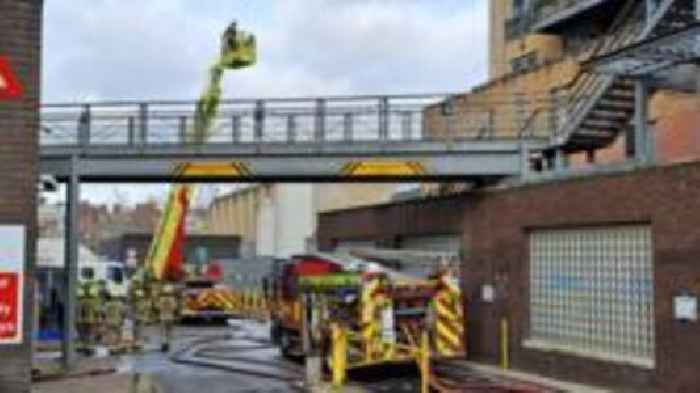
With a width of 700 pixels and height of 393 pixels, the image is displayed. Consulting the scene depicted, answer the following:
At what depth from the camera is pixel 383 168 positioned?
30.8 meters

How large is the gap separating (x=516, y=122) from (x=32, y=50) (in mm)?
23313

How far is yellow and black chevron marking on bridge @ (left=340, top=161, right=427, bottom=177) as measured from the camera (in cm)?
3070

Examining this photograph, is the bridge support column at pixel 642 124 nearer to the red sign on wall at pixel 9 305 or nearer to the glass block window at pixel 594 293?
the glass block window at pixel 594 293

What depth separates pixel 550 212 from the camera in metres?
26.2

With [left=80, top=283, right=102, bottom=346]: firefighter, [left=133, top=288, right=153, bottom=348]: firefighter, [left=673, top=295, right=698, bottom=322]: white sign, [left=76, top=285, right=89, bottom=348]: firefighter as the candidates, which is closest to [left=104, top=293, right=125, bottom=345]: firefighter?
[left=80, top=283, right=102, bottom=346]: firefighter

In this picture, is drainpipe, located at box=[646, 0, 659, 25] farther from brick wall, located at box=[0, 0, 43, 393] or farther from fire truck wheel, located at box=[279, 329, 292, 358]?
brick wall, located at box=[0, 0, 43, 393]

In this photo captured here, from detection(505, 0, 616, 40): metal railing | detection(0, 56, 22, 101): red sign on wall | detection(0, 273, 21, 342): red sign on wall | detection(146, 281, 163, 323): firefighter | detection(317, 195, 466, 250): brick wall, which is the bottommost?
detection(146, 281, 163, 323): firefighter

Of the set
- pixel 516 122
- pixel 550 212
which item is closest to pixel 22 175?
pixel 550 212

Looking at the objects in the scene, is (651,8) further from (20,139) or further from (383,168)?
(20,139)

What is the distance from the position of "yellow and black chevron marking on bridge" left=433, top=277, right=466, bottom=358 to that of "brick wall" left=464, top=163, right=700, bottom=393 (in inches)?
63.8

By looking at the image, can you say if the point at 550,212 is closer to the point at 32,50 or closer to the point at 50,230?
the point at 32,50

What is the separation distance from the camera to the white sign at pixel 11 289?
33.3 feet

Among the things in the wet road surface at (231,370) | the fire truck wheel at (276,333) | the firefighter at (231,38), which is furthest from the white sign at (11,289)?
the firefighter at (231,38)

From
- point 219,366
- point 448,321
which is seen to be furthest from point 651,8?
point 219,366
